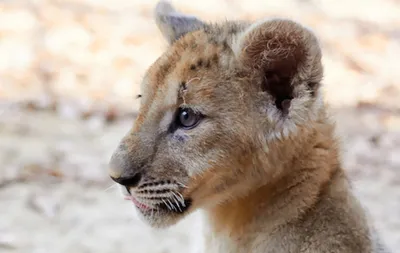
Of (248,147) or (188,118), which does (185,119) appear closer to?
(188,118)

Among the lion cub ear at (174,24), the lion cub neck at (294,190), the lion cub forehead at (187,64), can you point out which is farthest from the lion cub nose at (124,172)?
the lion cub ear at (174,24)

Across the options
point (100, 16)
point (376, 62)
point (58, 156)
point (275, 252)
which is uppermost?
point (100, 16)

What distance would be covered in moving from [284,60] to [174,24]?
2.76 feet

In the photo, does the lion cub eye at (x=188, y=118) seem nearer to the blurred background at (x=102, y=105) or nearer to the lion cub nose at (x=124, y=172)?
the lion cub nose at (x=124, y=172)

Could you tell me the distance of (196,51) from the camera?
11.7 feet

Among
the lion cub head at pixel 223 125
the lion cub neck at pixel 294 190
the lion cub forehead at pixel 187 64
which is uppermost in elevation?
the lion cub forehead at pixel 187 64

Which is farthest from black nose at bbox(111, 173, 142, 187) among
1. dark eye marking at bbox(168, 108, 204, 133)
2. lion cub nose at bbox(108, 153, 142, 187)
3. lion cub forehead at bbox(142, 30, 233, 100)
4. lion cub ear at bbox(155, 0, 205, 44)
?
lion cub ear at bbox(155, 0, 205, 44)

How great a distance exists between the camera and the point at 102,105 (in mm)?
8594

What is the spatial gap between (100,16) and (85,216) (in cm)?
481

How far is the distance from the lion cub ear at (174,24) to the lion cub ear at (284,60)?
1.77 ft

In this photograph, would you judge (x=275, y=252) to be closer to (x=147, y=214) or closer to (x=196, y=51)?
(x=147, y=214)

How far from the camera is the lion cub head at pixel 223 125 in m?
3.33

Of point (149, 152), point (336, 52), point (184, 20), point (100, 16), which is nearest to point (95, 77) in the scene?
point (100, 16)

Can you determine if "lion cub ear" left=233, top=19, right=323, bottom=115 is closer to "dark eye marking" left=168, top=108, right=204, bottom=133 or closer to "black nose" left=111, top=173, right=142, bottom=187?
"dark eye marking" left=168, top=108, right=204, bottom=133
